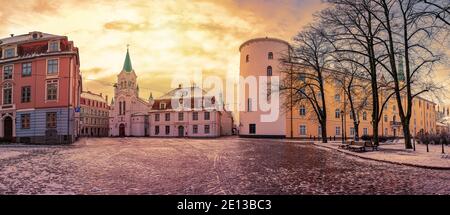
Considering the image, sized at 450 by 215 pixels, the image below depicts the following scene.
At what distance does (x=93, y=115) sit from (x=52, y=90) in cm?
5903

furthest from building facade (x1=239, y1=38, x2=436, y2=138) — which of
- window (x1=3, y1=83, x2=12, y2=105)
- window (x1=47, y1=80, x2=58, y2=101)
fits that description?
window (x1=3, y1=83, x2=12, y2=105)

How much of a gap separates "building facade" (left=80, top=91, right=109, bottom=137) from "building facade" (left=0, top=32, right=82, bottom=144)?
4908 cm

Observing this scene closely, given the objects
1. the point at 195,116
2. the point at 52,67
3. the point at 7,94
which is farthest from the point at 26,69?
the point at 195,116

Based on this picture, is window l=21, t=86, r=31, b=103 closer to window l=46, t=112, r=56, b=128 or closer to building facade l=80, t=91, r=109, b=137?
window l=46, t=112, r=56, b=128

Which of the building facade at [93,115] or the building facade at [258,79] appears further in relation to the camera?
the building facade at [93,115]

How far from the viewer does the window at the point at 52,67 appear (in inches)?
1203

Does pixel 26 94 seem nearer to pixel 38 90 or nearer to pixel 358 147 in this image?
pixel 38 90

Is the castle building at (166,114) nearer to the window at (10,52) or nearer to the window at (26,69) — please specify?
the window at (26,69)

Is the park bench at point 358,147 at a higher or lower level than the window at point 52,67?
lower

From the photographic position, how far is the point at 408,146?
21.0 meters

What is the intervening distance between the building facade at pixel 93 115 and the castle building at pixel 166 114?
13934 mm

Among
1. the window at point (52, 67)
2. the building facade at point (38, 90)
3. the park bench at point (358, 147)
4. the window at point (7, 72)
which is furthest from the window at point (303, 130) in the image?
the window at point (7, 72)

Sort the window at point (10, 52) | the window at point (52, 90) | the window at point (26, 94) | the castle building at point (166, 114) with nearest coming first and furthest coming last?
the window at point (52, 90) → the window at point (26, 94) → the window at point (10, 52) → the castle building at point (166, 114)
